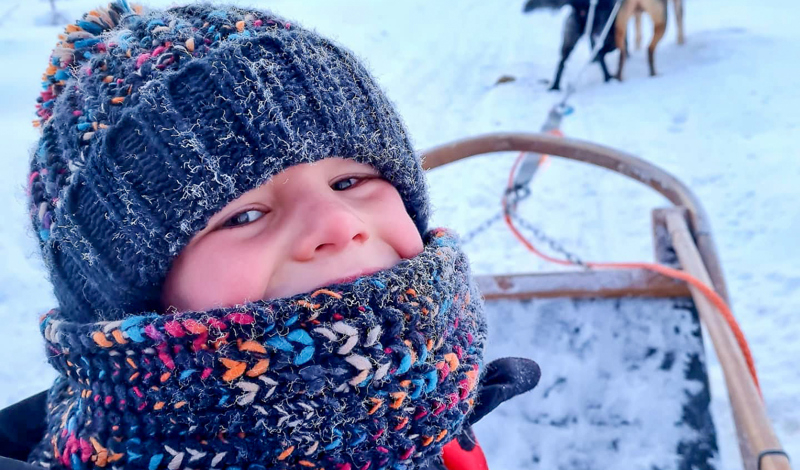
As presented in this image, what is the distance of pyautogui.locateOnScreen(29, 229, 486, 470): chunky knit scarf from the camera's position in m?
0.65

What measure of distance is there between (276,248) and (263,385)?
179 mm

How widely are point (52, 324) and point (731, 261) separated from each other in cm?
313

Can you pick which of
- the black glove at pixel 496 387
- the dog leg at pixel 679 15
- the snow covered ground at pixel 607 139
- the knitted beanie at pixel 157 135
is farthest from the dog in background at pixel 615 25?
the knitted beanie at pixel 157 135

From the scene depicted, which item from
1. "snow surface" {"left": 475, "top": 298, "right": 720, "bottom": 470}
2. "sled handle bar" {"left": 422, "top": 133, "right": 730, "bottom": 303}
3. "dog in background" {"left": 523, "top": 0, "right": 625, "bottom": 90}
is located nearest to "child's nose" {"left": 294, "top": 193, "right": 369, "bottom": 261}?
"snow surface" {"left": 475, "top": 298, "right": 720, "bottom": 470}

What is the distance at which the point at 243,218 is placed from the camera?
772mm

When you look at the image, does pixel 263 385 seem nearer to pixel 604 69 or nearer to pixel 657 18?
pixel 604 69

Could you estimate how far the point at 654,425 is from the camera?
1.50 metres

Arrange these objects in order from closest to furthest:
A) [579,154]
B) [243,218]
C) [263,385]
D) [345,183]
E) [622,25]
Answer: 1. [263,385]
2. [243,218]
3. [345,183]
4. [579,154]
5. [622,25]

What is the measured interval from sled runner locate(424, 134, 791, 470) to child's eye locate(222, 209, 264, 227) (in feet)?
3.40

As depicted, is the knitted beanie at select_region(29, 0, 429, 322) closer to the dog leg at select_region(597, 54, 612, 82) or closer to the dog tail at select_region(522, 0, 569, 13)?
the dog leg at select_region(597, 54, 612, 82)

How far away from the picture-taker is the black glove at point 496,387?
94 cm

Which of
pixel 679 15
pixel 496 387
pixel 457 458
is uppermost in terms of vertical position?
pixel 496 387

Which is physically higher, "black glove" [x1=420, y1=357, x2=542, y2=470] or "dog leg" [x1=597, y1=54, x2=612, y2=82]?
"black glove" [x1=420, y1=357, x2=542, y2=470]

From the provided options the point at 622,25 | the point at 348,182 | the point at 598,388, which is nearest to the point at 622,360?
the point at 598,388
